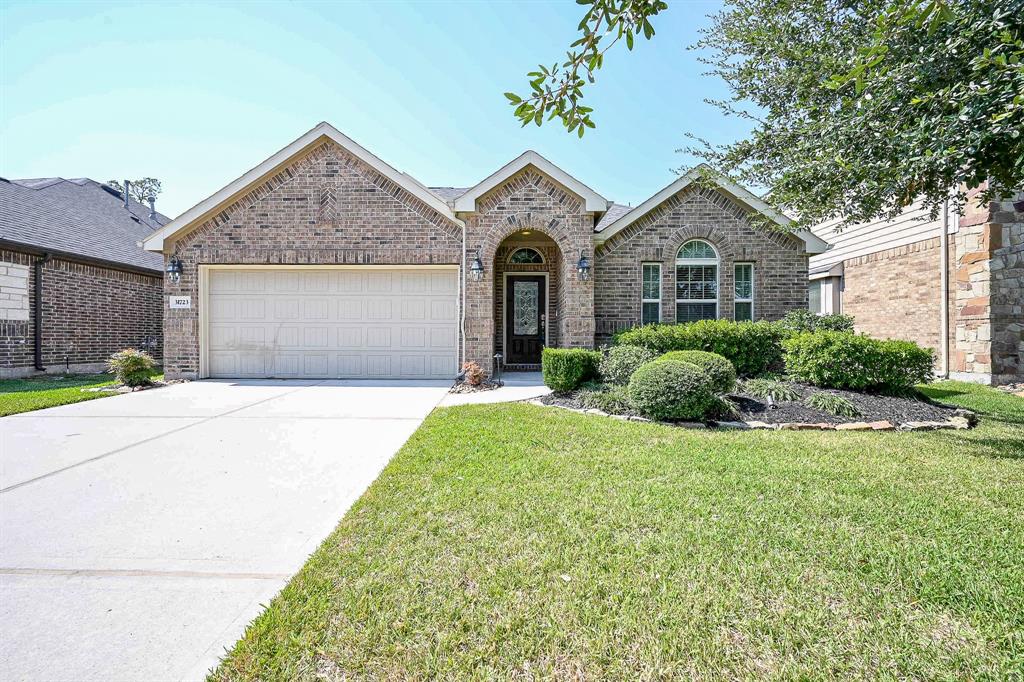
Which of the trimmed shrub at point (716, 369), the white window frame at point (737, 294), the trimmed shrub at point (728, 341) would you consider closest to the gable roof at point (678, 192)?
the white window frame at point (737, 294)

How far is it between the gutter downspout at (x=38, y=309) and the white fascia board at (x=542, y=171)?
10.7 meters

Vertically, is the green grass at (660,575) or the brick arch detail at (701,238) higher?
the brick arch detail at (701,238)

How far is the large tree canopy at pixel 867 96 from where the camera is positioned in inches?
104

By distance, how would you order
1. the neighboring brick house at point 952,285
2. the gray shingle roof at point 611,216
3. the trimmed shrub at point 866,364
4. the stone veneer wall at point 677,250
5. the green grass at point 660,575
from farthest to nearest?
the gray shingle roof at point 611,216, the stone veneer wall at point 677,250, the neighboring brick house at point 952,285, the trimmed shrub at point 866,364, the green grass at point 660,575

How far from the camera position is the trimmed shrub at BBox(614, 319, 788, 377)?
28.4ft

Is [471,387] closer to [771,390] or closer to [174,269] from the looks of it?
[771,390]

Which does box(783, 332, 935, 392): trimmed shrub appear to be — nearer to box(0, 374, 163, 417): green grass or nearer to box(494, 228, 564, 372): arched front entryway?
box(494, 228, 564, 372): arched front entryway

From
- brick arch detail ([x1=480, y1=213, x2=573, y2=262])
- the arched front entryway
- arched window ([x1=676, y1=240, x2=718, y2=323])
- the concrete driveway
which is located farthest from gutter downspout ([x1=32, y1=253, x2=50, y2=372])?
arched window ([x1=676, y1=240, x2=718, y2=323])

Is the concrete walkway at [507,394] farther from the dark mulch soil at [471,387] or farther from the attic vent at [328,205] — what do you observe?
the attic vent at [328,205]

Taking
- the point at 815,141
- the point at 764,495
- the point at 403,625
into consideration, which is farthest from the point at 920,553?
the point at 815,141

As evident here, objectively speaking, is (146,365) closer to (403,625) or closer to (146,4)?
(146,4)

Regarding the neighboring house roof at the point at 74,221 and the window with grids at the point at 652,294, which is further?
the neighboring house roof at the point at 74,221

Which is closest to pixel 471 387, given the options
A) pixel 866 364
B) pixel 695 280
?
pixel 695 280

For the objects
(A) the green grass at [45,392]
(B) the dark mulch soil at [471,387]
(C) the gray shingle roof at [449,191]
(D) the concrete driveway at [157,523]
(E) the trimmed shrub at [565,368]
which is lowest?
(D) the concrete driveway at [157,523]
